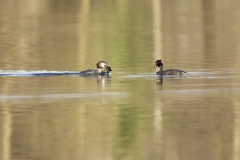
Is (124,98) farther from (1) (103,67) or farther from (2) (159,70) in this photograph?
(1) (103,67)

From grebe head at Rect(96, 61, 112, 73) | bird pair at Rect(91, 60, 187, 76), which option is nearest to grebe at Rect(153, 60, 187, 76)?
bird pair at Rect(91, 60, 187, 76)

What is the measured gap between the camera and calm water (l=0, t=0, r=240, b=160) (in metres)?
15.0

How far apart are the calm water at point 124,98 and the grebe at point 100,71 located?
12.1 inches

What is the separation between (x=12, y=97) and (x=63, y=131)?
4.68m

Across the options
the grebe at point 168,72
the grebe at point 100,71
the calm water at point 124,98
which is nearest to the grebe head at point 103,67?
the grebe at point 100,71

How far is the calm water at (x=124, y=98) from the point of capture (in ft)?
49.3

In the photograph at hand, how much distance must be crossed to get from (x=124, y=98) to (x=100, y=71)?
4696 millimetres

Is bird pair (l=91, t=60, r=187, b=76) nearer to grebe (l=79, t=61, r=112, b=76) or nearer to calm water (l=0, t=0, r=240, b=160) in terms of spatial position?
grebe (l=79, t=61, r=112, b=76)

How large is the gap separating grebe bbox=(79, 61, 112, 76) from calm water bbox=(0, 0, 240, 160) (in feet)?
1.01

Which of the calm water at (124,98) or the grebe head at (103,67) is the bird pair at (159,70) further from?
the calm water at (124,98)

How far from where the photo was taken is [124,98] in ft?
66.2

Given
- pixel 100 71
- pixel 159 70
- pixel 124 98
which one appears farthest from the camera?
pixel 100 71

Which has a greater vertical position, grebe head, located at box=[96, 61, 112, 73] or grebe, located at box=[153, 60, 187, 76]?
grebe head, located at box=[96, 61, 112, 73]

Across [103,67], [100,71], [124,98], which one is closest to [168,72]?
[103,67]
